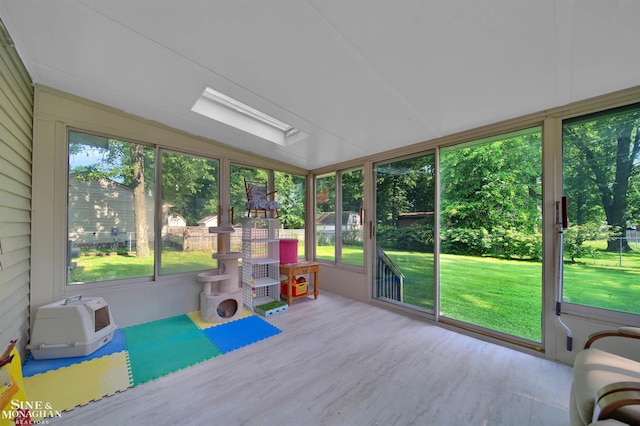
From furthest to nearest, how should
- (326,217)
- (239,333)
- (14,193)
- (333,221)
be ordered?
(326,217) → (333,221) → (239,333) → (14,193)

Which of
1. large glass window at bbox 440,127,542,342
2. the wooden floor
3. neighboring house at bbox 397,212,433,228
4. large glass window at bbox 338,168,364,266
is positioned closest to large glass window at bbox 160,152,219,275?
the wooden floor

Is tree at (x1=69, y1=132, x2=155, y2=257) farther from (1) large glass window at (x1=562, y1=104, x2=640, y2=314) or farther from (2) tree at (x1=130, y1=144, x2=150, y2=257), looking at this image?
(1) large glass window at (x1=562, y1=104, x2=640, y2=314)

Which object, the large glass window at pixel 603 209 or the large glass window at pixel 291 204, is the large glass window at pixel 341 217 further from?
the large glass window at pixel 603 209

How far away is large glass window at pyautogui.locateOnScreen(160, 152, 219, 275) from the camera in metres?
3.34

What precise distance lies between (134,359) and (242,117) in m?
2.97

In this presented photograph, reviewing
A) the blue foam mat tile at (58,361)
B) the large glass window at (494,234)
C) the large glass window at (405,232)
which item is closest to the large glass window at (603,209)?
the large glass window at (494,234)

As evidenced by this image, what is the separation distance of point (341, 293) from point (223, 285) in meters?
2.05

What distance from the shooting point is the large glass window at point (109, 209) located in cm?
277

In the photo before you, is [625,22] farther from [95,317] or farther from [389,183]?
[95,317]

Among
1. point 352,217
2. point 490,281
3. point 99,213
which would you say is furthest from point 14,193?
point 490,281

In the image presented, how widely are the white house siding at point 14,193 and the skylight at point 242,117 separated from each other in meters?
1.38

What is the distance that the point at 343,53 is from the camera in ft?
5.75

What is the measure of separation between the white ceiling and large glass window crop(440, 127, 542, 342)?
1.99 feet

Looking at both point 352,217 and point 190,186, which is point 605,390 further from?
point 190,186
